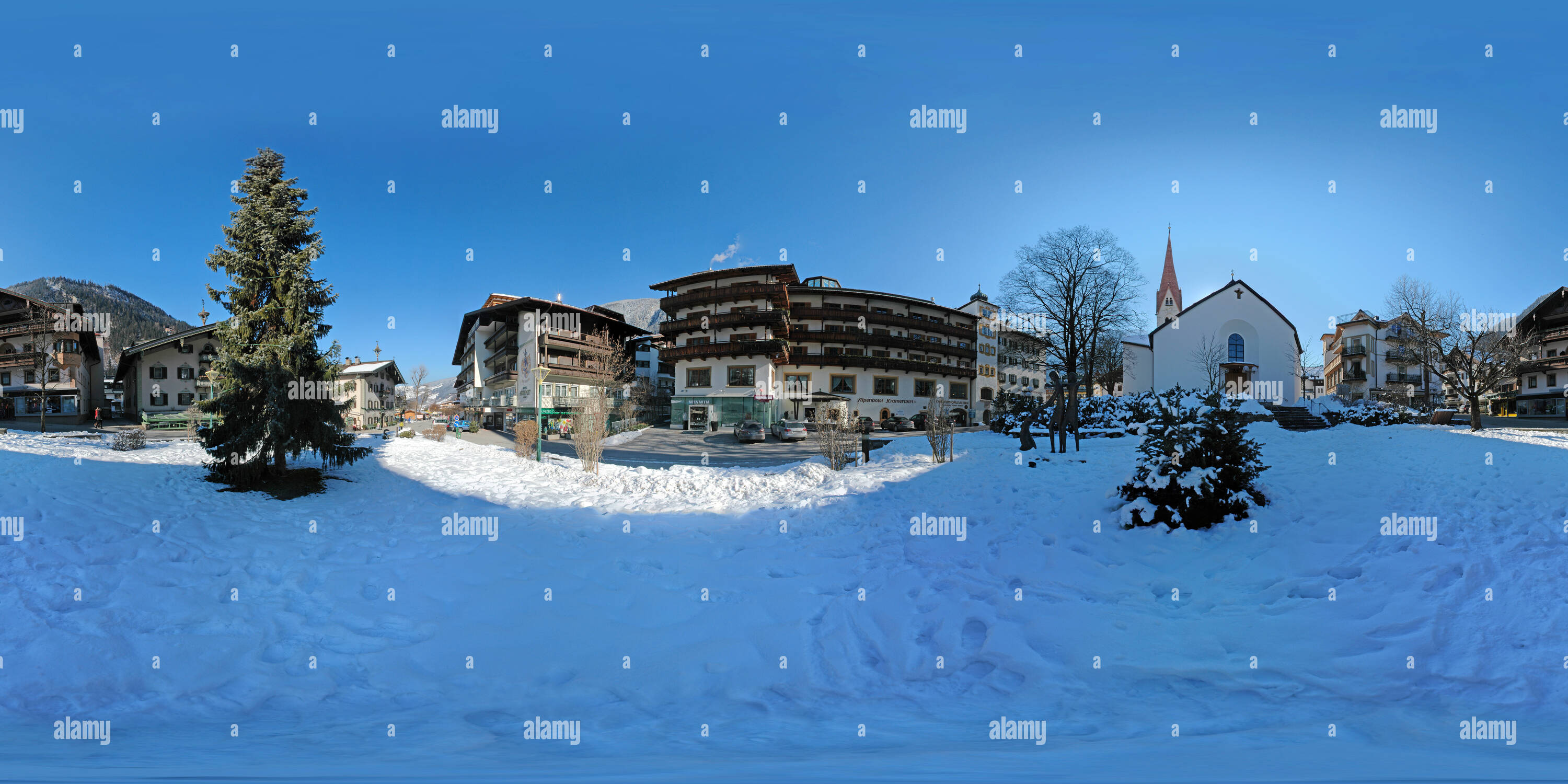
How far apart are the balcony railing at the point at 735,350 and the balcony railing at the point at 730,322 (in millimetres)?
1538

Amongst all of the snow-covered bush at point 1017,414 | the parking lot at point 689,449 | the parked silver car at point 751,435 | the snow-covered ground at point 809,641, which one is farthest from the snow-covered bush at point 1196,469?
the parked silver car at point 751,435

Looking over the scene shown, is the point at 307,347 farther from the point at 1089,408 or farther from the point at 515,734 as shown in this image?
the point at 1089,408

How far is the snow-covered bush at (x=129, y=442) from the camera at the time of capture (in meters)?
17.5

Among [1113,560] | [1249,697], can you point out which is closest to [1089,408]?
[1113,560]

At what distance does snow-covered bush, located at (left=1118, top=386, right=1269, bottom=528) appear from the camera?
Result: 29.8 ft

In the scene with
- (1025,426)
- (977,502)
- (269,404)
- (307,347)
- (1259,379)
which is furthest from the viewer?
(1259,379)

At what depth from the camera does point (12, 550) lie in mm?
8094

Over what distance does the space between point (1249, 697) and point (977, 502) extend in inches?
292

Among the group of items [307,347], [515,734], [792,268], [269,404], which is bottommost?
[515,734]

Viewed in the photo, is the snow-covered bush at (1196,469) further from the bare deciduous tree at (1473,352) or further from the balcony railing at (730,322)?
the balcony railing at (730,322)

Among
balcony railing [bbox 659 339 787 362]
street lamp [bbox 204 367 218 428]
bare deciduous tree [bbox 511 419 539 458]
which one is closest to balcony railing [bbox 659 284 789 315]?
balcony railing [bbox 659 339 787 362]

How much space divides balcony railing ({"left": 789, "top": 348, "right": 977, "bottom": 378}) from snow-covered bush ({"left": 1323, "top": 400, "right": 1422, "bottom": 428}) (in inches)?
1202

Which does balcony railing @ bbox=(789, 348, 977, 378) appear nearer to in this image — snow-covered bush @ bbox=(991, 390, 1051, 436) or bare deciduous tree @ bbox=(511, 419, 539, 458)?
snow-covered bush @ bbox=(991, 390, 1051, 436)

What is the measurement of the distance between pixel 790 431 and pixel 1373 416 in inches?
1139
